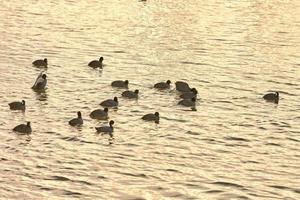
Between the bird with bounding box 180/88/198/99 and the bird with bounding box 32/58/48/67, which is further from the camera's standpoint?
the bird with bounding box 32/58/48/67

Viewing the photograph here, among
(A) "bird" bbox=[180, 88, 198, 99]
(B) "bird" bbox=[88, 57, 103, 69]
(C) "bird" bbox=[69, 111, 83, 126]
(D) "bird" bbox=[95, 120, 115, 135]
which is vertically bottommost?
(D) "bird" bbox=[95, 120, 115, 135]

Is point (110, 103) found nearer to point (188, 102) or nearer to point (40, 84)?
point (188, 102)

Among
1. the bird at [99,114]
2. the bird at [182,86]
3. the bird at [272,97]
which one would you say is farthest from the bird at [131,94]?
the bird at [272,97]

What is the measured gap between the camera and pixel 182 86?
40.3 m

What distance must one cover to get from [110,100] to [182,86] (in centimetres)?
502

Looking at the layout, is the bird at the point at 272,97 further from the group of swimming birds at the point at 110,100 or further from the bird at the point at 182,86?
the bird at the point at 182,86

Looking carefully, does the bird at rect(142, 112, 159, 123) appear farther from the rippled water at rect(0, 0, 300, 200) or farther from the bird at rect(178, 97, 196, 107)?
the bird at rect(178, 97, 196, 107)

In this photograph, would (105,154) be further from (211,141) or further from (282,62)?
(282,62)

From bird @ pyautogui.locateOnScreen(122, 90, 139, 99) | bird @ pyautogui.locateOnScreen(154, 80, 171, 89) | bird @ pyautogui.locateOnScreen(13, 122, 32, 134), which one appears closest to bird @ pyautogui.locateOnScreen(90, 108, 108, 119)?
bird @ pyautogui.locateOnScreen(122, 90, 139, 99)

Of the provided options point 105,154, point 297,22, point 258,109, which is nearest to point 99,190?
point 105,154

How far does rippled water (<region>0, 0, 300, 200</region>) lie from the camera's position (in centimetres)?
2859

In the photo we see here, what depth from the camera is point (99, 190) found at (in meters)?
27.5

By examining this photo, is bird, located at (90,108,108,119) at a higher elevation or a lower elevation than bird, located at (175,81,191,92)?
lower

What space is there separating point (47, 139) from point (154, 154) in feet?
14.5
